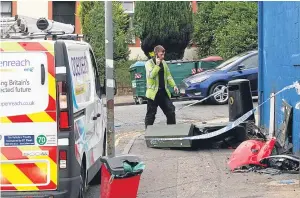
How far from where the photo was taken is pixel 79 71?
23.7ft

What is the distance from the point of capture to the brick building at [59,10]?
34.2 m

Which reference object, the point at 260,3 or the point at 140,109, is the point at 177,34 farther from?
the point at 260,3

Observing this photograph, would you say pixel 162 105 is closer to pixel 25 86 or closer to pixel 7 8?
pixel 25 86

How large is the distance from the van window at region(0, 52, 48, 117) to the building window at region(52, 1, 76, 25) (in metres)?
29.1

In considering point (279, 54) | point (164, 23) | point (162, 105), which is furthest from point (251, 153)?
point (164, 23)

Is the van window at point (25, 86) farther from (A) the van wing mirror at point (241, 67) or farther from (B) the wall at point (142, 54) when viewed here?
(B) the wall at point (142, 54)

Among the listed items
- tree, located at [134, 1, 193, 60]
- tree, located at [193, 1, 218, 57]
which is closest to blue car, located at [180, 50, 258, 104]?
tree, located at [134, 1, 193, 60]

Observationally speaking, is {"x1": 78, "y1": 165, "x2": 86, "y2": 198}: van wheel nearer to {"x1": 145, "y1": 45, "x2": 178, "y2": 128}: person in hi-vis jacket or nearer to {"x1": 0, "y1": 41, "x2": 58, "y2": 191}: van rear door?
{"x1": 0, "y1": 41, "x2": 58, "y2": 191}: van rear door

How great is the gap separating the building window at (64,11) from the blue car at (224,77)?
16.9 metres

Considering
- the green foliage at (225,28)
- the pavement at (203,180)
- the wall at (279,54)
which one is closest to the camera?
the pavement at (203,180)

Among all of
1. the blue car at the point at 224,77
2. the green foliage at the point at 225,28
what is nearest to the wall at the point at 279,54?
the blue car at the point at 224,77

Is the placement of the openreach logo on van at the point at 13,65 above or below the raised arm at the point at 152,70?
above

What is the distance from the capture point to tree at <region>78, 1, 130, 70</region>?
2861 centimetres

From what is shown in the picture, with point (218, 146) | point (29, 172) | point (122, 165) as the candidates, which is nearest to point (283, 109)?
point (218, 146)
